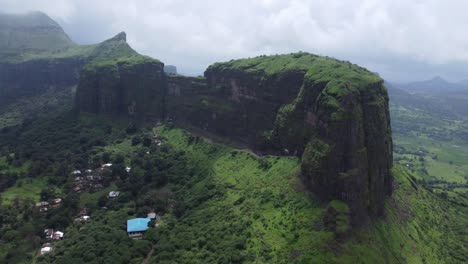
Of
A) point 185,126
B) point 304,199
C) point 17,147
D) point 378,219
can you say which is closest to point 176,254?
point 304,199

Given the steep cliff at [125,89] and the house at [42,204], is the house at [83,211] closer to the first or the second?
the house at [42,204]

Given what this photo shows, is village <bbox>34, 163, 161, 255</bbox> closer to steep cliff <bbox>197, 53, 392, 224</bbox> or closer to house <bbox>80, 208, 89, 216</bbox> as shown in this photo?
house <bbox>80, 208, 89, 216</bbox>

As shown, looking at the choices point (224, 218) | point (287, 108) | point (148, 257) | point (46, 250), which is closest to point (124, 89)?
point (287, 108)

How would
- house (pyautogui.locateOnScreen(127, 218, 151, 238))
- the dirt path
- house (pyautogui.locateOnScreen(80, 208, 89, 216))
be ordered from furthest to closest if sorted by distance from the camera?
house (pyautogui.locateOnScreen(80, 208, 89, 216))
house (pyautogui.locateOnScreen(127, 218, 151, 238))
the dirt path

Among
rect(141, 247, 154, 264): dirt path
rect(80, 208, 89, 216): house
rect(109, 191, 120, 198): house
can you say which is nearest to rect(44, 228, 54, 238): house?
rect(80, 208, 89, 216): house

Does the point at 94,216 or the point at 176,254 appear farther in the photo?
the point at 94,216

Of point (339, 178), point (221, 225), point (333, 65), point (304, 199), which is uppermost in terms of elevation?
point (333, 65)

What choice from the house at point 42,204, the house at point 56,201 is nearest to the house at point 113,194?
the house at point 56,201

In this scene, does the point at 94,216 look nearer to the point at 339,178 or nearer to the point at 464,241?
the point at 339,178
